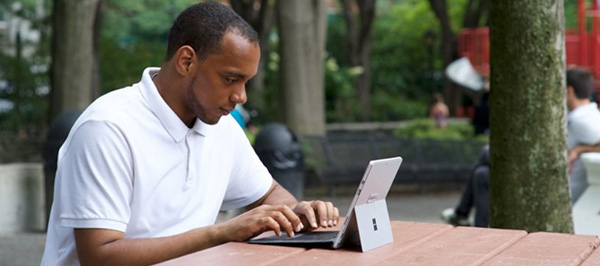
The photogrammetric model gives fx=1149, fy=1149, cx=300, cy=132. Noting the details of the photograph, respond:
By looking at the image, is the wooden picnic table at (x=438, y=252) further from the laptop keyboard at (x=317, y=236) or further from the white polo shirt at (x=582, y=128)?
the white polo shirt at (x=582, y=128)

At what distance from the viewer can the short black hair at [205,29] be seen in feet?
12.0

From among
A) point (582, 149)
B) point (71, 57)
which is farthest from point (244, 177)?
point (71, 57)

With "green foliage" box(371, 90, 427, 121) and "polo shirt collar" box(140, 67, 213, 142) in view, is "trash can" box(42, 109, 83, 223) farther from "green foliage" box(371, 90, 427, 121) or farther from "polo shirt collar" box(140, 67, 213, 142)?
"green foliage" box(371, 90, 427, 121)

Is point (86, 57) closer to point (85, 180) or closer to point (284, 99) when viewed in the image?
point (284, 99)

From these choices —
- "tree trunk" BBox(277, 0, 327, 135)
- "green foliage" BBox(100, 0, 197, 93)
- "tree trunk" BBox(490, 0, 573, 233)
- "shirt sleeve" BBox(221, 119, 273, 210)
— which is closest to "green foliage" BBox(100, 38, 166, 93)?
"green foliage" BBox(100, 0, 197, 93)

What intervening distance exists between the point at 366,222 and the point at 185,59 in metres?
0.78

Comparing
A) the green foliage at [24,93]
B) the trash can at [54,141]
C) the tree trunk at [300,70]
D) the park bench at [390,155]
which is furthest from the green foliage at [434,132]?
the trash can at [54,141]

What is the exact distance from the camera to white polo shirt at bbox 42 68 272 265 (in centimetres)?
346

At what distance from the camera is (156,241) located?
350cm

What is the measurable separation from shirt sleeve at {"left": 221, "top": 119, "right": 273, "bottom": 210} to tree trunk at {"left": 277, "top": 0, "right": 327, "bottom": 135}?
13.1 m

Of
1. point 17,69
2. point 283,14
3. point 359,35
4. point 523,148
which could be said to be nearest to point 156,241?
point 523,148

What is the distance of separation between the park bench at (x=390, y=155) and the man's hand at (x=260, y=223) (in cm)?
1368

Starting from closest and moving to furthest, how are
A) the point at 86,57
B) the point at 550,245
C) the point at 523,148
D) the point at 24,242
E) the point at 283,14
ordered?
the point at 550,245, the point at 523,148, the point at 24,242, the point at 86,57, the point at 283,14

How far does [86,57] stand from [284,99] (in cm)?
425
